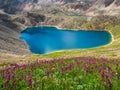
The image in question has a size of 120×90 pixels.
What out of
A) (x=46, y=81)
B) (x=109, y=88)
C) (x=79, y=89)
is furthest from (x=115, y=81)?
(x=46, y=81)

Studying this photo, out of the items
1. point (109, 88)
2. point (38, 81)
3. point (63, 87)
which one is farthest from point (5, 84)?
point (109, 88)

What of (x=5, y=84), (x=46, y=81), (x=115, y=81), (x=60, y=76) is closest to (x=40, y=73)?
(x=60, y=76)

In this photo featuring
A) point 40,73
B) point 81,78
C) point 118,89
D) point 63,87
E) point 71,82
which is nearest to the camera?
point 118,89

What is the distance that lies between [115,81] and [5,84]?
4.94 m

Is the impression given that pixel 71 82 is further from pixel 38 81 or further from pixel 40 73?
pixel 40 73

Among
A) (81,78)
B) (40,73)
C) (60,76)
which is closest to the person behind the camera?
(81,78)

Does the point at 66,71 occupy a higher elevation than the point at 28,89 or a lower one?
higher

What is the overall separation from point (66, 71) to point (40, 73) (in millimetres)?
1513

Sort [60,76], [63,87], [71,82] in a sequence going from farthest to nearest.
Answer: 1. [60,76]
2. [71,82]
3. [63,87]

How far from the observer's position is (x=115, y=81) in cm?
1153

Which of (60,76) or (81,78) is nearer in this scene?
(81,78)

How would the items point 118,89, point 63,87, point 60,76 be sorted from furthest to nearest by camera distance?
point 60,76 < point 63,87 < point 118,89

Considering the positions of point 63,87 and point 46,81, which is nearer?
point 63,87

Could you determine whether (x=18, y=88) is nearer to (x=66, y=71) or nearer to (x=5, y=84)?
(x=5, y=84)
